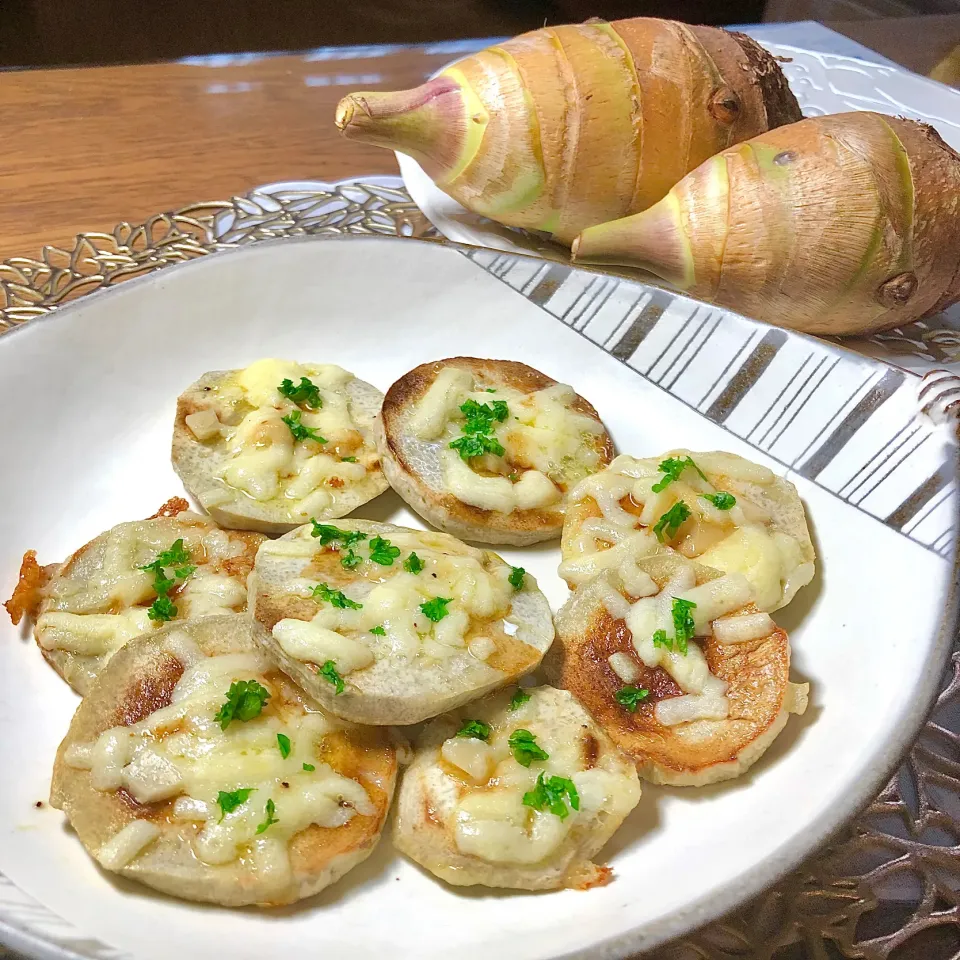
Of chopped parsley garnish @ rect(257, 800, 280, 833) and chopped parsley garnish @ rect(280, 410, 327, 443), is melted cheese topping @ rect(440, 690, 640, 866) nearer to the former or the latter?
chopped parsley garnish @ rect(257, 800, 280, 833)

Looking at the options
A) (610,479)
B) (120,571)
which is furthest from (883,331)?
(120,571)

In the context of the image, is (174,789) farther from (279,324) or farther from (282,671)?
(279,324)

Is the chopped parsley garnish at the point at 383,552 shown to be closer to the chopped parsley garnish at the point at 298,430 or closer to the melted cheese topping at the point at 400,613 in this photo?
the melted cheese topping at the point at 400,613

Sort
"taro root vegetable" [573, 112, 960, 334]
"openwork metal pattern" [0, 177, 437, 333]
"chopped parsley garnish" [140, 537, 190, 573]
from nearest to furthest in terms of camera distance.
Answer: "chopped parsley garnish" [140, 537, 190, 573] < "taro root vegetable" [573, 112, 960, 334] < "openwork metal pattern" [0, 177, 437, 333]

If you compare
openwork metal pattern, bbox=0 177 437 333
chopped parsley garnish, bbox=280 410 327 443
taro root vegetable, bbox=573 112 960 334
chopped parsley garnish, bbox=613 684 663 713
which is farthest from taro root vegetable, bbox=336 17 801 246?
chopped parsley garnish, bbox=613 684 663 713

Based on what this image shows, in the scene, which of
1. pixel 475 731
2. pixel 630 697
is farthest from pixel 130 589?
pixel 630 697

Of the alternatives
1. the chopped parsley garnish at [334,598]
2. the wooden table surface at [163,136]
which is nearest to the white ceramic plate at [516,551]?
the chopped parsley garnish at [334,598]
